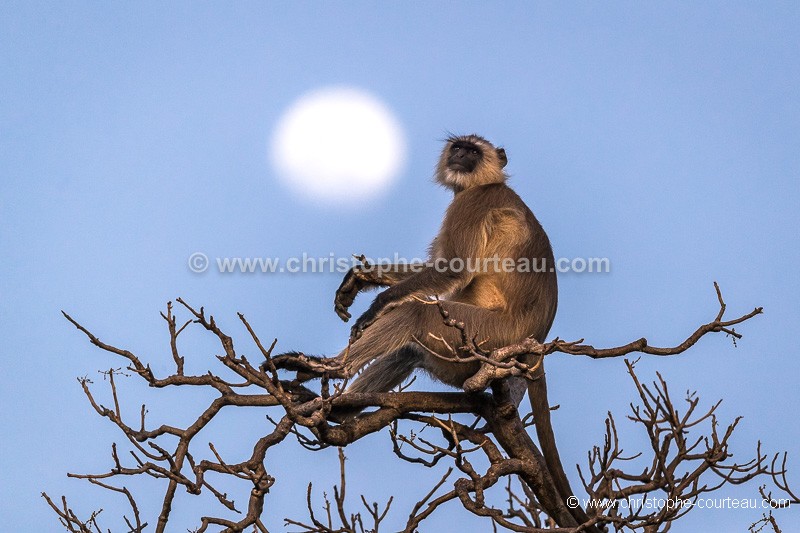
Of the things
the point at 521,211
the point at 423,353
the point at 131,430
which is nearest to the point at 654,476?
the point at 423,353

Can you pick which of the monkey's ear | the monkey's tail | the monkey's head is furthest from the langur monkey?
the monkey's ear

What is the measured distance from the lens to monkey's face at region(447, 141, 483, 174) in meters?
6.18

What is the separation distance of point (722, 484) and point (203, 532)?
2.49m

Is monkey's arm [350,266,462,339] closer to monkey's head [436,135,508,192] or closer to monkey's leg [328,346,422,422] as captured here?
monkey's leg [328,346,422,422]

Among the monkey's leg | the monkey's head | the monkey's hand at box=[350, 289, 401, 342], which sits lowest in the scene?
the monkey's leg

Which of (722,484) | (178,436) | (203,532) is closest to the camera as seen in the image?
(203,532)

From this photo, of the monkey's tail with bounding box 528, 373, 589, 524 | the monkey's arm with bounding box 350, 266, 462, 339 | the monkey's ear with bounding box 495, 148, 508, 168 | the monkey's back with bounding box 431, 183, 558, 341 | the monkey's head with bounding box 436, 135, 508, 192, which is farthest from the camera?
the monkey's ear with bounding box 495, 148, 508, 168

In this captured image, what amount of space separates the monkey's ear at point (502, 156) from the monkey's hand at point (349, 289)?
1.58m

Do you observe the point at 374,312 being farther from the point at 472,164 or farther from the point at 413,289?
the point at 472,164

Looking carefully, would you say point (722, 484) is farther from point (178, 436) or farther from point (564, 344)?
point (178, 436)

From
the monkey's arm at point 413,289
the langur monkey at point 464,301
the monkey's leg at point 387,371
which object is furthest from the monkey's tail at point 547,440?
the monkey's arm at point 413,289

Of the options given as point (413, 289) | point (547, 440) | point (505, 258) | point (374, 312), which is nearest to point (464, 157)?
point (505, 258)

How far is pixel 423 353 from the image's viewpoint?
489cm

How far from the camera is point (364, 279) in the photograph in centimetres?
540
